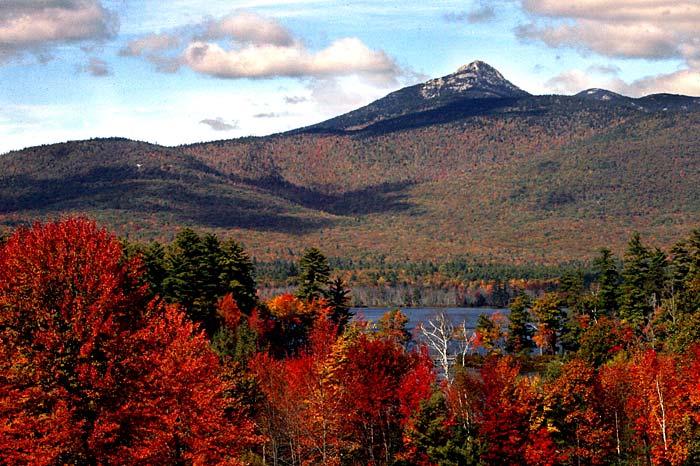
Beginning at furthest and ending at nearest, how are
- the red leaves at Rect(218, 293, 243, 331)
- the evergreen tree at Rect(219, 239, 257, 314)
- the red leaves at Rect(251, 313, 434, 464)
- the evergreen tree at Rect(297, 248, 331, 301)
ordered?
1. the evergreen tree at Rect(297, 248, 331, 301)
2. the evergreen tree at Rect(219, 239, 257, 314)
3. the red leaves at Rect(218, 293, 243, 331)
4. the red leaves at Rect(251, 313, 434, 464)

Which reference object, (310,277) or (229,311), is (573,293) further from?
(229,311)

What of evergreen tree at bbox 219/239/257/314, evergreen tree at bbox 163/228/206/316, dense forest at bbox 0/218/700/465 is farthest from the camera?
evergreen tree at bbox 219/239/257/314

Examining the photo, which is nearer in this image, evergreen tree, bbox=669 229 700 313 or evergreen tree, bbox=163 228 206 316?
evergreen tree, bbox=163 228 206 316

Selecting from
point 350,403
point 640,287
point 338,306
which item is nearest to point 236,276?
point 338,306

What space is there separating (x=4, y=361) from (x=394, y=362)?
32.2m

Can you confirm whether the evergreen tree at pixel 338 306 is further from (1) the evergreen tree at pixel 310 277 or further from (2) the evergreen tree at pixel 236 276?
(2) the evergreen tree at pixel 236 276

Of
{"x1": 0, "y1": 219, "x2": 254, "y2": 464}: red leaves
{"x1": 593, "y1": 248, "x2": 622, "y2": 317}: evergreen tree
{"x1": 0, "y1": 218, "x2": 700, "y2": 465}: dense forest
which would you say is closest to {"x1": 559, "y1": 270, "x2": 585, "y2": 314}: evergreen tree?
{"x1": 0, "y1": 218, "x2": 700, "y2": 465}: dense forest

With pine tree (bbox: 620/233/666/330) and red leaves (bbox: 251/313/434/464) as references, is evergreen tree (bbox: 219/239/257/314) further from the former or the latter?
pine tree (bbox: 620/233/666/330)

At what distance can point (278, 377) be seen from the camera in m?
69.1

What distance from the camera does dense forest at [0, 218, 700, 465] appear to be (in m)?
37.4

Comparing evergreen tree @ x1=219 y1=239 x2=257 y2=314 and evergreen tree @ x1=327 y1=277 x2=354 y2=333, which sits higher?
evergreen tree @ x1=219 y1=239 x2=257 y2=314

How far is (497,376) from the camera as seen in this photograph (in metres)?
59.9

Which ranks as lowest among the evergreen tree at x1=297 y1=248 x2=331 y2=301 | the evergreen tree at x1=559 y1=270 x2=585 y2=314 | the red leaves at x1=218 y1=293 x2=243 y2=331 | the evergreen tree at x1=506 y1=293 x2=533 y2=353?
the evergreen tree at x1=506 y1=293 x2=533 y2=353

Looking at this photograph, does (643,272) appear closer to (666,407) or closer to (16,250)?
(666,407)
